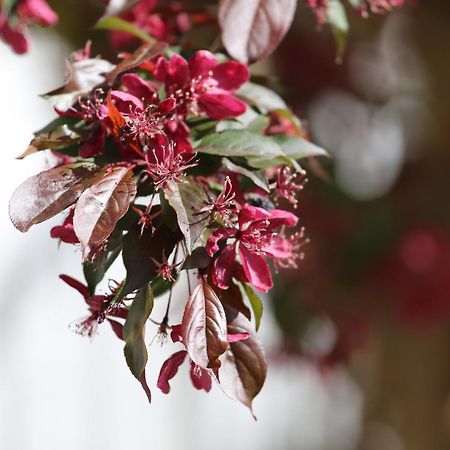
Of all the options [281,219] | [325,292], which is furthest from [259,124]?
[325,292]

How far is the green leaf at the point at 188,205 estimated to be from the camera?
51 centimetres

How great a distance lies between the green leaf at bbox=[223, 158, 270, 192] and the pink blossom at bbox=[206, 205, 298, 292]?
0.02 m

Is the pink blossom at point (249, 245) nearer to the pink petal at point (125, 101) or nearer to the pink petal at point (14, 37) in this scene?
the pink petal at point (125, 101)

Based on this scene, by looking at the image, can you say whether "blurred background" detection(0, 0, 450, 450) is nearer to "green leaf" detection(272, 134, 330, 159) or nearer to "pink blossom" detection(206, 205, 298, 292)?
"green leaf" detection(272, 134, 330, 159)

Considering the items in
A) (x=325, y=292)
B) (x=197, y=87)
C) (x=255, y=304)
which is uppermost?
(x=197, y=87)

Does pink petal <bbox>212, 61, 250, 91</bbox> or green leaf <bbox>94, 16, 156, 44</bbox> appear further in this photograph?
green leaf <bbox>94, 16, 156, 44</bbox>

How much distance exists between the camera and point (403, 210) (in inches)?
60.0

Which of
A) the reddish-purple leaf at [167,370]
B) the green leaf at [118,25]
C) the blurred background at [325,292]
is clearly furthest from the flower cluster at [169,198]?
the blurred background at [325,292]

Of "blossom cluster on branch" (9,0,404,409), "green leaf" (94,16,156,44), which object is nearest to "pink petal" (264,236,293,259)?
"blossom cluster on branch" (9,0,404,409)

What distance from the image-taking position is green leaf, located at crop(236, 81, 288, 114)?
0.71 meters

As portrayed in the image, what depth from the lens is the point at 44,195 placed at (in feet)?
1.70

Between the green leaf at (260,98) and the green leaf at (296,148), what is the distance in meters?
0.06

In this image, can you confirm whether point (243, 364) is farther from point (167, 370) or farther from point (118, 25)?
point (118, 25)

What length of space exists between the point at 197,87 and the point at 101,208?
0.15 m
